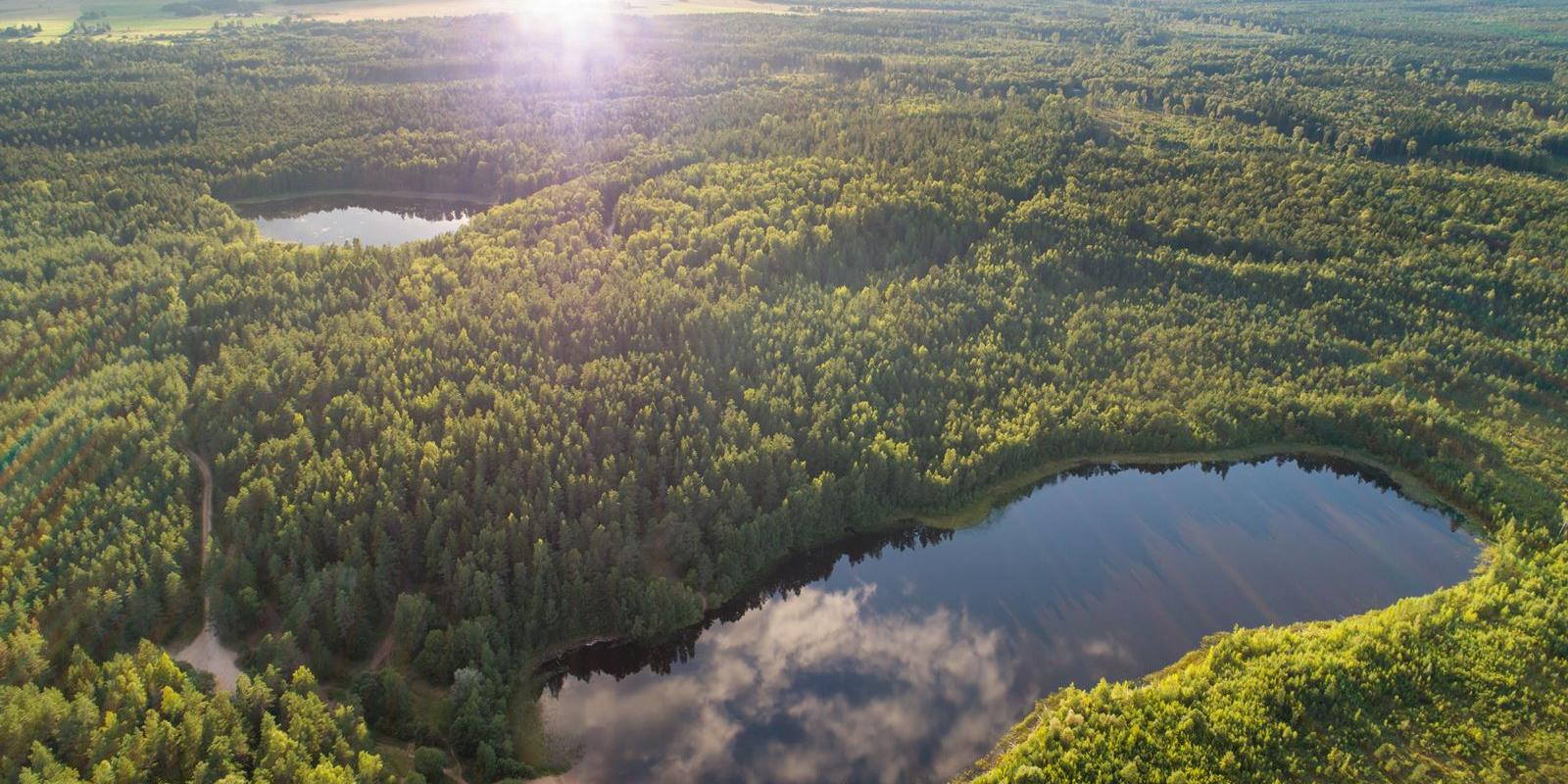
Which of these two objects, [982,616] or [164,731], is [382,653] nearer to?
[164,731]

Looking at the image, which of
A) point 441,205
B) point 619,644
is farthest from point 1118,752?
point 441,205

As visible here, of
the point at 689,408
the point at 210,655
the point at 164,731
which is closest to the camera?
the point at 164,731

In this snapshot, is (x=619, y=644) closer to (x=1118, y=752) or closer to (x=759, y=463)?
(x=759, y=463)

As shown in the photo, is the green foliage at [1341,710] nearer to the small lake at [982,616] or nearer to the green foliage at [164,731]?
the small lake at [982,616]

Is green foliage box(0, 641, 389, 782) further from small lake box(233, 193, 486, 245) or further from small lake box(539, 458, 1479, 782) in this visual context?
small lake box(233, 193, 486, 245)

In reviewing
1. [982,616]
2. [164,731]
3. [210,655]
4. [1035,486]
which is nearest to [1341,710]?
[982,616]
